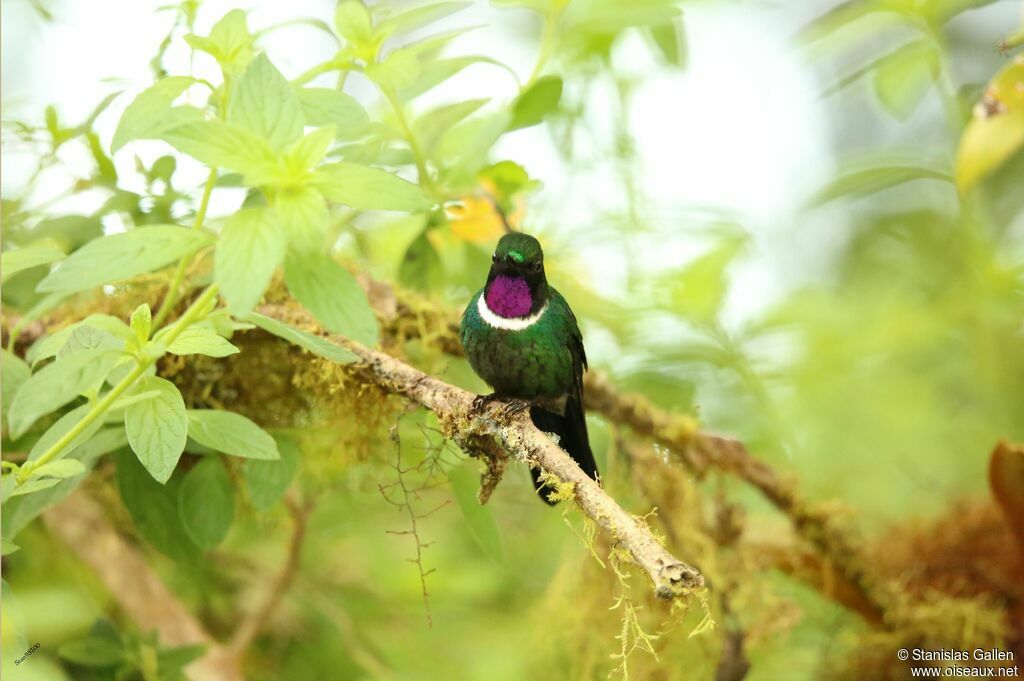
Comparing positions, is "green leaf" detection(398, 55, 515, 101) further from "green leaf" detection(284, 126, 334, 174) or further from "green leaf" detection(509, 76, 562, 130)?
"green leaf" detection(284, 126, 334, 174)

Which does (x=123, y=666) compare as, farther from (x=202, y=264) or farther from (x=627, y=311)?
(x=627, y=311)

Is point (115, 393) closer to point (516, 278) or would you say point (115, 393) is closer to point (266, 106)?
point (266, 106)

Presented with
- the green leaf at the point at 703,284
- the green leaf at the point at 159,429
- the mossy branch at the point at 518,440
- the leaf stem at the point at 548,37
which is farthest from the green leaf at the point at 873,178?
the green leaf at the point at 159,429

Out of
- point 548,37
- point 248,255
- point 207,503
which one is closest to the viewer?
point 248,255

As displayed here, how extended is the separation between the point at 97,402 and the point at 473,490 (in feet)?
1.99

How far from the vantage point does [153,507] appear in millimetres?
1307

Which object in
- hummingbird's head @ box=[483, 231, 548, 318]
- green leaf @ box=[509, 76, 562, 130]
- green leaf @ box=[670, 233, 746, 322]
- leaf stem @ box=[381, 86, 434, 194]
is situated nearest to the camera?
hummingbird's head @ box=[483, 231, 548, 318]

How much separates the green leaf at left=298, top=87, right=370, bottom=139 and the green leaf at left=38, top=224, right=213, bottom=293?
0.20m

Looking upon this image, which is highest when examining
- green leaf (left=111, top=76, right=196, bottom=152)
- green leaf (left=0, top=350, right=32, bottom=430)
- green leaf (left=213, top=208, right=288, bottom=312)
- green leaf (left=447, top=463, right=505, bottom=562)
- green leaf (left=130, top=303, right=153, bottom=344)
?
green leaf (left=111, top=76, right=196, bottom=152)

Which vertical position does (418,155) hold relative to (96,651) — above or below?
above

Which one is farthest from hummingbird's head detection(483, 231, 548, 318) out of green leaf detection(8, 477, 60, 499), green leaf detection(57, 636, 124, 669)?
green leaf detection(57, 636, 124, 669)

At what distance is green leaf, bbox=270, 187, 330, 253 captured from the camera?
845mm

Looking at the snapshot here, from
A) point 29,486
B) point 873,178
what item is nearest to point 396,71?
point 29,486

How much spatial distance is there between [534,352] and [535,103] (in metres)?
0.38
